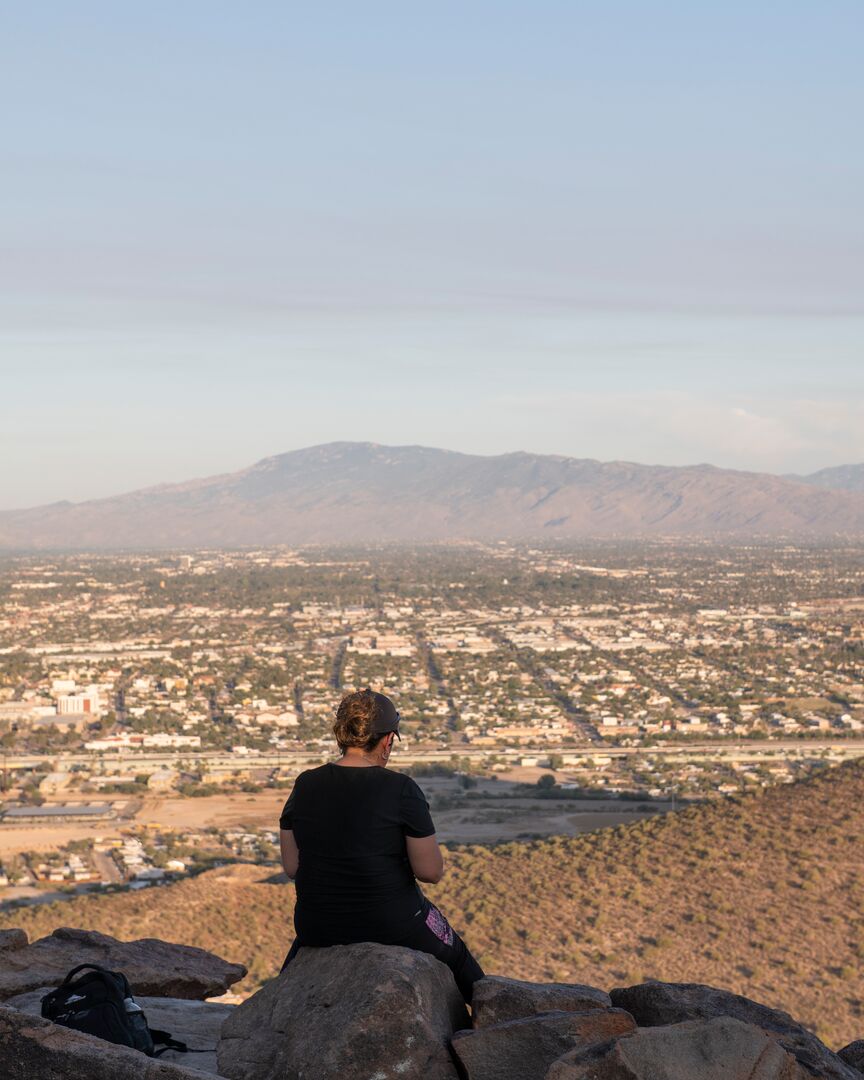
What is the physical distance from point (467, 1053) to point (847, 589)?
131744 millimetres

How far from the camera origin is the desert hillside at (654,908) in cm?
1761

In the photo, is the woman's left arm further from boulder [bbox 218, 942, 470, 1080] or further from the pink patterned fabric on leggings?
the pink patterned fabric on leggings

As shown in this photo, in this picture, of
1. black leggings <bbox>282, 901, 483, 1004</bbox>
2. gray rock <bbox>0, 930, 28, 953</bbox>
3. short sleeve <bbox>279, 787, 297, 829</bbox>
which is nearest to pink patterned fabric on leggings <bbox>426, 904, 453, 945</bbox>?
black leggings <bbox>282, 901, 483, 1004</bbox>

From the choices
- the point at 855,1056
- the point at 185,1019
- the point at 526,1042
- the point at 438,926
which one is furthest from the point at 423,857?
the point at 855,1056

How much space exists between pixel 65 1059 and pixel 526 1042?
1944mm

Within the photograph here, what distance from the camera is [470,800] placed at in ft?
126

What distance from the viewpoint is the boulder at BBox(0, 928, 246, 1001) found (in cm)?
799

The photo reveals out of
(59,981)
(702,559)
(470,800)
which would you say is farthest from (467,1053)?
(702,559)

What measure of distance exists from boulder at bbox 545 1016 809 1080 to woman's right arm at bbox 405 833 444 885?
1231mm

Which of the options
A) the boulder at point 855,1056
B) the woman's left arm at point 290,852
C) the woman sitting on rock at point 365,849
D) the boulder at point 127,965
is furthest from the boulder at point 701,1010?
the boulder at point 127,965

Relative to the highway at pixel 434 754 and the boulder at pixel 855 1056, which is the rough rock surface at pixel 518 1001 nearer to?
the boulder at pixel 855 1056

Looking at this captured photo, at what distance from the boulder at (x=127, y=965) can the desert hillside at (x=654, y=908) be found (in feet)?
29.5

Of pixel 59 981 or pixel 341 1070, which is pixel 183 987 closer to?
pixel 59 981

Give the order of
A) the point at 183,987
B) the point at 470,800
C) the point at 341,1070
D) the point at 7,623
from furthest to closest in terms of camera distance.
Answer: the point at 7,623
the point at 470,800
the point at 183,987
the point at 341,1070
